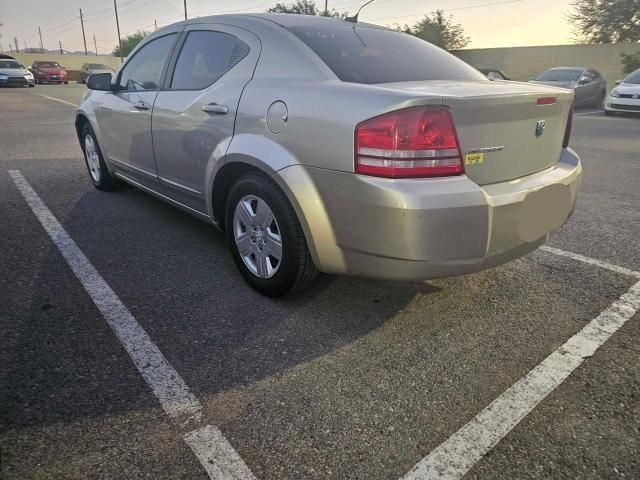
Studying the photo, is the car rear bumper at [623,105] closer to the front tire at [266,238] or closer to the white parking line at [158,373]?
the front tire at [266,238]

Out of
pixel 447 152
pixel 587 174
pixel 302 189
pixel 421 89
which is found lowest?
pixel 587 174

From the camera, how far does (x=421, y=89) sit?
222 centimetres

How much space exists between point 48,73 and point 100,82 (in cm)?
3259

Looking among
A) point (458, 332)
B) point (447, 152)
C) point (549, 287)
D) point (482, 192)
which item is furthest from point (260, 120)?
point (549, 287)

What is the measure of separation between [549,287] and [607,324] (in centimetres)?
46

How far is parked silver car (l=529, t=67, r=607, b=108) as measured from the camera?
1551 cm

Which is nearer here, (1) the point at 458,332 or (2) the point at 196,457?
(2) the point at 196,457

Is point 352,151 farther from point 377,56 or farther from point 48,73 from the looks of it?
point 48,73

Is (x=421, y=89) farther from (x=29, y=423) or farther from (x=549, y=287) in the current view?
(x=29, y=423)

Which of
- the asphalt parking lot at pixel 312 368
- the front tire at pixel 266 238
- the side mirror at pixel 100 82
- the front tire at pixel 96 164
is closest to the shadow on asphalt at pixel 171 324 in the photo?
the asphalt parking lot at pixel 312 368

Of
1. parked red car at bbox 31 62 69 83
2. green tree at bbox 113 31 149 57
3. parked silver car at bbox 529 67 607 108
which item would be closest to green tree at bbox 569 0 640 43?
parked silver car at bbox 529 67 607 108

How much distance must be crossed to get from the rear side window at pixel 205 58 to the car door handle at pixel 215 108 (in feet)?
0.61

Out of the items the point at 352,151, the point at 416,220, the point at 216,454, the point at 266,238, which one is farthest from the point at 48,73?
the point at 216,454

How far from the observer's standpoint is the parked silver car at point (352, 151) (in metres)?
2.07
